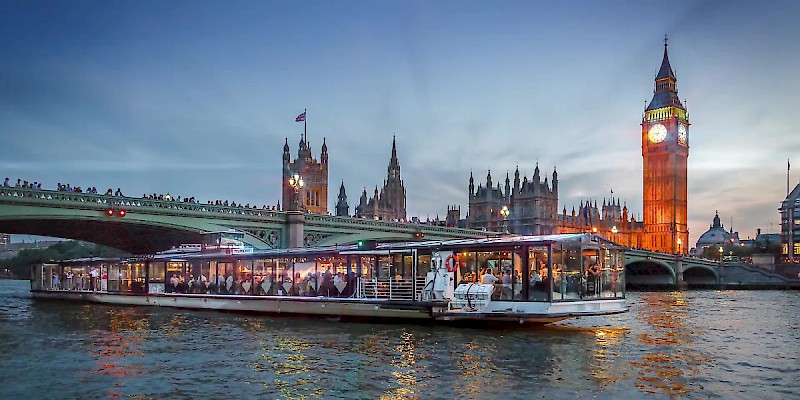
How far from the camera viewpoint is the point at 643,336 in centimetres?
2938

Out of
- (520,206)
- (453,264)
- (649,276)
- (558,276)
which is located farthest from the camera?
(520,206)

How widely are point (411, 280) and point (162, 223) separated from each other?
25130 mm

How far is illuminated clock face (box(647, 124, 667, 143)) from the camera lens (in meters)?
165

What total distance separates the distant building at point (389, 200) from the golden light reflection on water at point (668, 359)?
377 ft

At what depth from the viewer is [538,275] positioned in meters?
27.7

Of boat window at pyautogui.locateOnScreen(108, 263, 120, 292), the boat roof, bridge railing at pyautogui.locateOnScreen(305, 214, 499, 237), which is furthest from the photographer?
bridge railing at pyautogui.locateOnScreen(305, 214, 499, 237)

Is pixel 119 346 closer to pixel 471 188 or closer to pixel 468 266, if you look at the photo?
pixel 468 266

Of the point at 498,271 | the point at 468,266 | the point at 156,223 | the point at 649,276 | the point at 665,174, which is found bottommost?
the point at 649,276

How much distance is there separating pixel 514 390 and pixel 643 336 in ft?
44.9

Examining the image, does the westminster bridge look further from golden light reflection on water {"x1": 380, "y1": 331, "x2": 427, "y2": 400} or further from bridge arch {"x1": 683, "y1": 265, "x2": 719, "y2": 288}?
bridge arch {"x1": 683, "y1": 265, "x2": 719, "y2": 288}

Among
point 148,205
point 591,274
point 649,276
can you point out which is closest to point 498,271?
point 591,274

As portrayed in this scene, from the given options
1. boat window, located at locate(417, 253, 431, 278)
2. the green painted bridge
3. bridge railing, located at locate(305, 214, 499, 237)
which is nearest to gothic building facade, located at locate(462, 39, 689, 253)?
bridge railing, located at locate(305, 214, 499, 237)

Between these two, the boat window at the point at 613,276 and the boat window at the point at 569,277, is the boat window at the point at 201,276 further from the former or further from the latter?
the boat window at the point at 613,276

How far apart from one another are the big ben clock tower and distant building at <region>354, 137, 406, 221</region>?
5279cm
